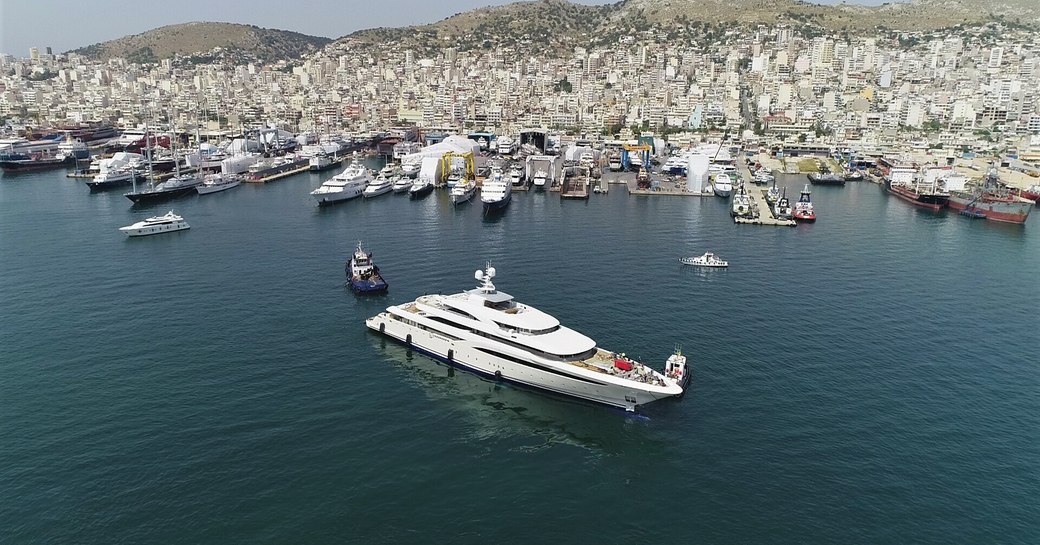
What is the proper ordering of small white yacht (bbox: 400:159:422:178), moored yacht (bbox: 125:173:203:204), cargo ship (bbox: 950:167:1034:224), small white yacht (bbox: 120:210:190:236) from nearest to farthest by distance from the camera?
1. small white yacht (bbox: 120:210:190:236)
2. cargo ship (bbox: 950:167:1034:224)
3. moored yacht (bbox: 125:173:203:204)
4. small white yacht (bbox: 400:159:422:178)

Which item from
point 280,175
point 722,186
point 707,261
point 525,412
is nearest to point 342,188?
point 280,175


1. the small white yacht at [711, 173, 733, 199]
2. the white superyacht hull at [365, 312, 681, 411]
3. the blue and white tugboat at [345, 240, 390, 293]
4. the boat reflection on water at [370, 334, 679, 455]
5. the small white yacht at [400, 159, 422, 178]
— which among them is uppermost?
the small white yacht at [400, 159, 422, 178]

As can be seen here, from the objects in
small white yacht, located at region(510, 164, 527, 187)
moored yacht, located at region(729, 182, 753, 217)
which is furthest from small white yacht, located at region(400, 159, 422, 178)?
moored yacht, located at region(729, 182, 753, 217)

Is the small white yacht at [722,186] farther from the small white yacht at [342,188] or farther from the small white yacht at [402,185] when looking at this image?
the small white yacht at [342,188]

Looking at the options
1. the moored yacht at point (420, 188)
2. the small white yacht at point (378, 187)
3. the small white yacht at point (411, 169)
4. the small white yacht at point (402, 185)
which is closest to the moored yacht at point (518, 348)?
the moored yacht at point (420, 188)

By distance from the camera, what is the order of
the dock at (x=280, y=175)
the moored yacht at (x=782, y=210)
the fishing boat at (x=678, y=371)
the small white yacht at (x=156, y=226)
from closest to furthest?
the fishing boat at (x=678, y=371) < the small white yacht at (x=156, y=226) < the moored yacht at (x=782, y=210) < the dock at (x=280, y=175)

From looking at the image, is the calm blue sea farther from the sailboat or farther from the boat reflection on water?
the sailboat

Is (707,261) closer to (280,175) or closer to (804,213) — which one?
(804,213)
